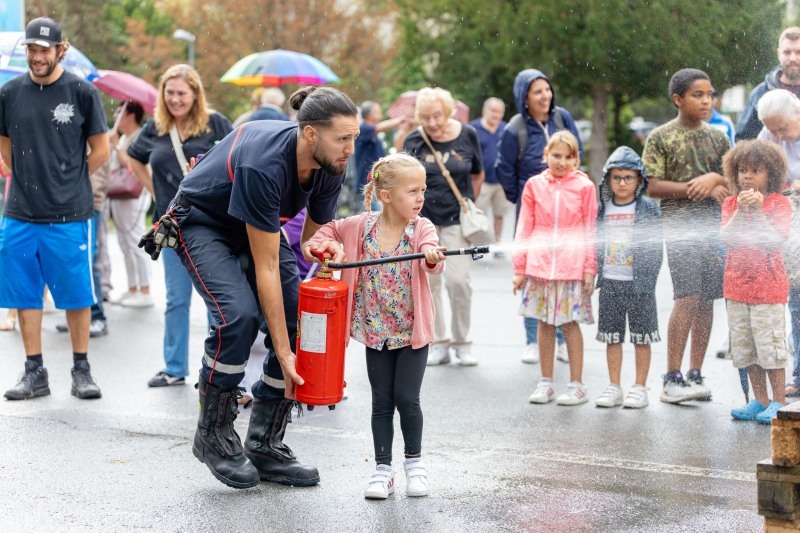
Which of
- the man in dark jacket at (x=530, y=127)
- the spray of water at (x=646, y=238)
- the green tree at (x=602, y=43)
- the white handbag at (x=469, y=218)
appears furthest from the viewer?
the man in dark jacket at (x=530, y=127)

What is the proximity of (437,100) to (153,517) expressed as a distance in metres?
4.29

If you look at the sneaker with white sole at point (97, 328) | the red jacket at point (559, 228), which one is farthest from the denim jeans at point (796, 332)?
the sneaker with white sole at point (97, 328)

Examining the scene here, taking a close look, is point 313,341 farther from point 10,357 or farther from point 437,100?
point 10,357

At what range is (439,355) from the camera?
846 cm

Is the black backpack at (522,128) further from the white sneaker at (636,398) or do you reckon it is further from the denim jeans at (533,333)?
the white sneaker at (636,398)

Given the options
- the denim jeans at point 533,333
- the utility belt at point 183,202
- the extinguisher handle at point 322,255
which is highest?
the utility belt at point 183,202

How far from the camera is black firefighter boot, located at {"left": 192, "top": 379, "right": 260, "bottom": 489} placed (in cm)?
504

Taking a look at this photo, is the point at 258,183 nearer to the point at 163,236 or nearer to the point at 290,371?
the point at 163,236

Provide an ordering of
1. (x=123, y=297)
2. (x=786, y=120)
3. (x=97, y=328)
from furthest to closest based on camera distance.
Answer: (x=123, y=297) → (x=97, y=328) → (x=786, y=120)

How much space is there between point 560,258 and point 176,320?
254 cm

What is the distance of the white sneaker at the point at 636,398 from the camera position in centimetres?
678

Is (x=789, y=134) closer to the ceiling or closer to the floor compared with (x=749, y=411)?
closer to the ceiling

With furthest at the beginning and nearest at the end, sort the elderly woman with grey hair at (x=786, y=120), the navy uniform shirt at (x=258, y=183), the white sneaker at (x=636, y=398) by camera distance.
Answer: the white sneaker at (x=636, y=398), the elderly woman with grey hair at (x=786, y=120), the navy uniform shirt at (x=258, y=183)

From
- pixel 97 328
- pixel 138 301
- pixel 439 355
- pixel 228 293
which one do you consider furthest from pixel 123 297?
pixel 228 293
